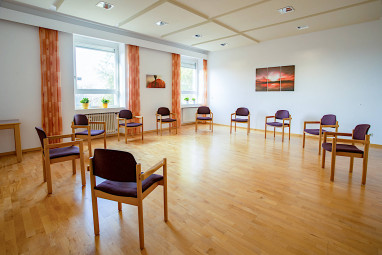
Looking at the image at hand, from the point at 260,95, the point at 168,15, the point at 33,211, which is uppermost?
the point at 168,15

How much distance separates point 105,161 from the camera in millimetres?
1784

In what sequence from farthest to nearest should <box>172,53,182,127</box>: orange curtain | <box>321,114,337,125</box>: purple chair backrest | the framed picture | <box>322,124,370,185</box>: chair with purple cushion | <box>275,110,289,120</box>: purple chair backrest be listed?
<box>172,53,182,127</box>: orange curtain < the framed picture < <box>275,110,289,120</box>: purple chair backrest < <box>321,114,337,125</box>: purple chair backrest < <box>322,124,370,185</box>: chair with purple cushion

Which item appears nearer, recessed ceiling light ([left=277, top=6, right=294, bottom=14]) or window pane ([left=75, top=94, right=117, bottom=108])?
recessed ceiling light ([left=277, top=6, right=294, bottom=14])

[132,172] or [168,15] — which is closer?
[132,172]

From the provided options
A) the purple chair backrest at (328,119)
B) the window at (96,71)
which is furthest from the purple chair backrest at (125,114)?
the purple chair backrest at (328,119)

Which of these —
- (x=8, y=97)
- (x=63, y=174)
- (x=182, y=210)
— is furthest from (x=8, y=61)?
(x=182, y=210)

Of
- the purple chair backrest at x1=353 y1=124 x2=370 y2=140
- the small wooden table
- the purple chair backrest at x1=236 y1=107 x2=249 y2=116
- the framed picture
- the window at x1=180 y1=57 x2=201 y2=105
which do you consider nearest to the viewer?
the purple chair backrest at x1=353 y1=124 x2=370 y2=140

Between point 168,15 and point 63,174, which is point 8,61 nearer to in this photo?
point 63,174

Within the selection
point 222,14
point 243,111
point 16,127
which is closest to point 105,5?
point 222,14

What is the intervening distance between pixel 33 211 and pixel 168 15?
4.15m

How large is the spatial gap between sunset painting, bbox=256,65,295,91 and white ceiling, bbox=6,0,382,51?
103 cm

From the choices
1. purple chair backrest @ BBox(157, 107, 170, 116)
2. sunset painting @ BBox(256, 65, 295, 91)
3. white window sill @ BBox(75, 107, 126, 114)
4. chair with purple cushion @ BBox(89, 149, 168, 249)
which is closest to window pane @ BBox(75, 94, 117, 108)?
white window sill @ BBox(75, 107, 126, 114)

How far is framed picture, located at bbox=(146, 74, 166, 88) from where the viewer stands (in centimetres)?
684

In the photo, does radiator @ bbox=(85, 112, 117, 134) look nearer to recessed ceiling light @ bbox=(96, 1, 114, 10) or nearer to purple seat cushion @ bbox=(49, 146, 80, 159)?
recessed ceiling light @ bbox=(96, 1, 114, 10)
